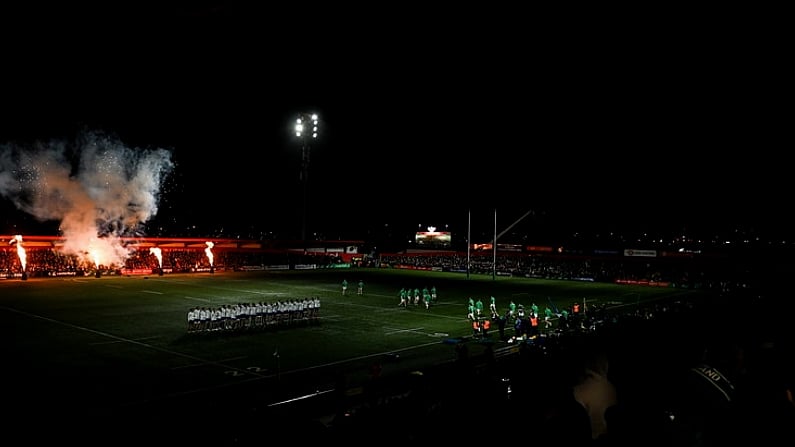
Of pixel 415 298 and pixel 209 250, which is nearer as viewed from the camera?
pixel 415 298

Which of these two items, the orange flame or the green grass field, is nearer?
the green grass field

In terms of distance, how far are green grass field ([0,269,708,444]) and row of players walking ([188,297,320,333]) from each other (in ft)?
2.66

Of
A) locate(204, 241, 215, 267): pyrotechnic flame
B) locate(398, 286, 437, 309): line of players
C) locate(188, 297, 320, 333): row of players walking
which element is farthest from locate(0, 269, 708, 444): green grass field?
locate(204, 241, 215, 267): pyrotechnic flame

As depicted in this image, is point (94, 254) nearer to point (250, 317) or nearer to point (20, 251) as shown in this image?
point (20, 251)

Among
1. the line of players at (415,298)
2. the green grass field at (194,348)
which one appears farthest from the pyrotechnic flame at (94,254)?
the line of players at (415,298)

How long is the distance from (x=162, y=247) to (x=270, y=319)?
39153 mm

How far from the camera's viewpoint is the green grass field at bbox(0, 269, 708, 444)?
1426 cm

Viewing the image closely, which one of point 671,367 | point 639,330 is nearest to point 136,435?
point 671,367

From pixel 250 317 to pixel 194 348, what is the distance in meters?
4.75

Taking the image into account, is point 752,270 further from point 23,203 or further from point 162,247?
point 23,203

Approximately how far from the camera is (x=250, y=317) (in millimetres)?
26344

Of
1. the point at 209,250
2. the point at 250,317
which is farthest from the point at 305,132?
the point at 250,317

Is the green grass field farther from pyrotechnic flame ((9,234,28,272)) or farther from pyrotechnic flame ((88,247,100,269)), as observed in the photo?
pyrotechnic flame ((88,247,100,269))

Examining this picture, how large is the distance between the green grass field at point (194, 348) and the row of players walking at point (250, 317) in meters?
0.81
